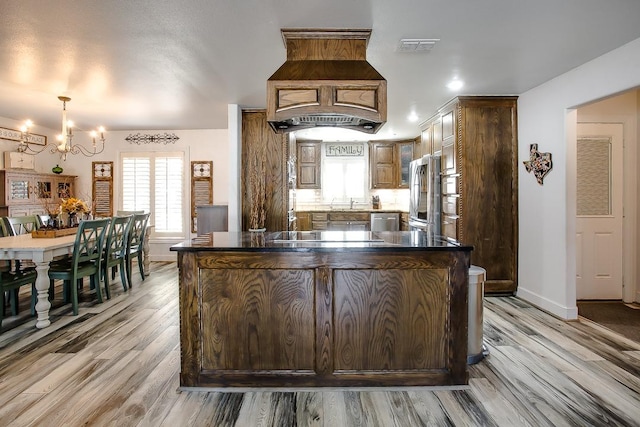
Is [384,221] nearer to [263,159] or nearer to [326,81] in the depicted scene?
[263,159]

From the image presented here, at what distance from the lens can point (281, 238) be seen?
2.85 metres

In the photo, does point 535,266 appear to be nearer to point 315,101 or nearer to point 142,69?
point 315,101

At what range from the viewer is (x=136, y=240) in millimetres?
5336

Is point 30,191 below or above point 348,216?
above

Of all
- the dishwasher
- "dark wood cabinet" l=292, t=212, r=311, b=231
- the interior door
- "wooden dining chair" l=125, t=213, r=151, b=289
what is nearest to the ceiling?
the interior door

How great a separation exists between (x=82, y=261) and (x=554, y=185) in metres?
5.19

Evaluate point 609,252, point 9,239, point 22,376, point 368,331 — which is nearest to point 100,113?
point 9,239

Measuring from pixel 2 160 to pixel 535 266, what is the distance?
784 centimetres

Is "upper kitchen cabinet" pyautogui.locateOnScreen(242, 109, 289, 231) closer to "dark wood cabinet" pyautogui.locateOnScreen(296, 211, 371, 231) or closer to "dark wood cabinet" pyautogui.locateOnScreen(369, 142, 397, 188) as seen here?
"dark wood cabinet" pyautogui.locateOnScreen(296, 211, 371, 231)

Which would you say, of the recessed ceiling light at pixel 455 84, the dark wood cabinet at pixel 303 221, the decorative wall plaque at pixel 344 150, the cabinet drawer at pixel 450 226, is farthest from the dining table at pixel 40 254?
the decorative wall plaque at pixel 344 150

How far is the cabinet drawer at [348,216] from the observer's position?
721 centimetres

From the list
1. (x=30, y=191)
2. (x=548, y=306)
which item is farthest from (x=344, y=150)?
(x=30, y=191)

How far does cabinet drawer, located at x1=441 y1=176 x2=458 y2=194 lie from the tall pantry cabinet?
71 millimetres

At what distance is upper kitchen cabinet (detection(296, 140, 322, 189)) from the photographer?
7.38 meters
